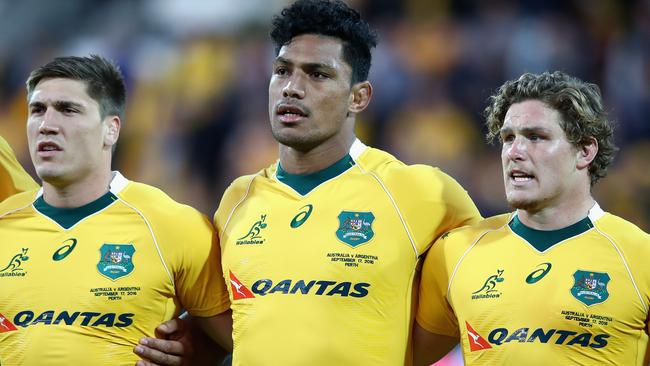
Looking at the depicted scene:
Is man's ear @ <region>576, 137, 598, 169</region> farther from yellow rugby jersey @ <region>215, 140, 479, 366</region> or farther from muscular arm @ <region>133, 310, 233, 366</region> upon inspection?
muscular arm @ <region>133, 310, 233, 366</region>

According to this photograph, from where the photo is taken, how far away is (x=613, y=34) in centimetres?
889

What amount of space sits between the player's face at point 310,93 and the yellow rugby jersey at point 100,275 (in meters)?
0.62

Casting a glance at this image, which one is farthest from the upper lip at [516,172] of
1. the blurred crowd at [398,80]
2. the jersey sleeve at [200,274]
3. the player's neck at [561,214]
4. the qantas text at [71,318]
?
the blurred crowd at [398,80]

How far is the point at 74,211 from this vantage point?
4.82 m

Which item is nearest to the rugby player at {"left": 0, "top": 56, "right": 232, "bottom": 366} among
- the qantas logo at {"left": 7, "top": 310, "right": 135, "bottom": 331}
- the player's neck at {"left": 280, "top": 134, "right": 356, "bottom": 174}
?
the qantas logo at {"left": 7, "top": 310, "right": 135, "bottom": 331}

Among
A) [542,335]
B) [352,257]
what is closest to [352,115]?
[352,257]

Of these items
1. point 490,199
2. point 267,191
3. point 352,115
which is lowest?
point 490,199

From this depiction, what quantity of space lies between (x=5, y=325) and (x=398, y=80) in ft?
17.4

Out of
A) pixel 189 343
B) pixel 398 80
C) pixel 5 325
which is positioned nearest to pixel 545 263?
pixel 189 343

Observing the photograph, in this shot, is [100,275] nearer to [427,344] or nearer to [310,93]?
[310,93]

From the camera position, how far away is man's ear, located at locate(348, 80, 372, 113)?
490 centimetres

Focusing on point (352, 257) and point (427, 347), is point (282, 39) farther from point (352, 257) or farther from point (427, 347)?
point (427, 347)

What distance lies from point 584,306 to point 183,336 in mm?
1794

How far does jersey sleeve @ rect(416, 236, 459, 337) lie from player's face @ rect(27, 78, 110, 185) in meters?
1.59
